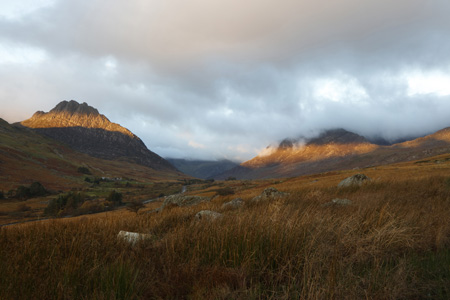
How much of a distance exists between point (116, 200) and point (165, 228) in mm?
74526

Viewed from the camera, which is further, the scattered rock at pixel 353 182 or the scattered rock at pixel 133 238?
the scattered rock at pixel 353 182

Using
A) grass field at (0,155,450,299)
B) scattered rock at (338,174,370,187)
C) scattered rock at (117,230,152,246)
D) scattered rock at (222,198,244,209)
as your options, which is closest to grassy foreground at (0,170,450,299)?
grass field at (0,155,450,299)

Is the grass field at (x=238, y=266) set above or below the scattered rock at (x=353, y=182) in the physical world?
above

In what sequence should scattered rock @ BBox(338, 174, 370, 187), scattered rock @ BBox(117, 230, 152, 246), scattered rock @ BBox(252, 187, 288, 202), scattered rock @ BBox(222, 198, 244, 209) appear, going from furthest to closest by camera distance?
scattered rock @ BBox(338, 174, 370, 187)
scattered rock @ BBox(252, 187, 288, 202)
scattered rock @ BBox(222, 198, 244, 209)
scattered rock @ BBox(117, 230, 152, 246)

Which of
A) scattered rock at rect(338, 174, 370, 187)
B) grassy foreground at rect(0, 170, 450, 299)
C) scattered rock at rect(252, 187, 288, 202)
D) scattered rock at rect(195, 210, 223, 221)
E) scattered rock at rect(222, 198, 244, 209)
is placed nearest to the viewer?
grassy foreground at rect(0, 170, 450, 299)

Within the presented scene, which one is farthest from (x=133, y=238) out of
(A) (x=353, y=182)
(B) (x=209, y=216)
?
(A) (x=353, y=182)

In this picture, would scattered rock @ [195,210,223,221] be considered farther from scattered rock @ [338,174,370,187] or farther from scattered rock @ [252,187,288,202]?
scattered rock @ [338,174,370,187]

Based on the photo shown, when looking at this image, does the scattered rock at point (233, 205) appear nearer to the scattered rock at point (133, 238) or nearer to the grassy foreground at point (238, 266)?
the grassy foreground at point (238, 266)

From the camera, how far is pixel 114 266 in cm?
270

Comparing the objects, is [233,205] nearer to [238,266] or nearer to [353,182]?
[238,266]

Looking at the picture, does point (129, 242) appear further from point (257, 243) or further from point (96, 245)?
point (257, 243)

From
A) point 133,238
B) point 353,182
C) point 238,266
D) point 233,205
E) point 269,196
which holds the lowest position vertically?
point 353,182

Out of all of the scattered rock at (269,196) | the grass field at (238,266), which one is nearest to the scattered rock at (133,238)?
the grass field at (238,266)

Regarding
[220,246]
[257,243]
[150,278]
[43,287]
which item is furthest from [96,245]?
[257,243]
